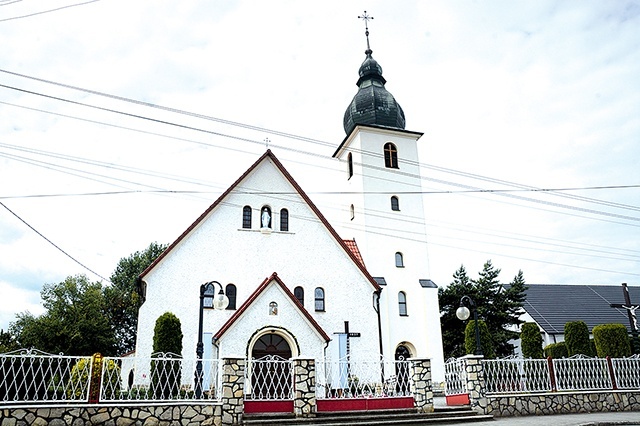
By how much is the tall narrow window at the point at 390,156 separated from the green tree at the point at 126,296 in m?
23.1

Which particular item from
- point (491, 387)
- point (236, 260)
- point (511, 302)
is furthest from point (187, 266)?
point (511, 302)

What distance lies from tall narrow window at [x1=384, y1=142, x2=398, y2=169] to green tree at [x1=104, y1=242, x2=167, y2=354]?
23112 mm

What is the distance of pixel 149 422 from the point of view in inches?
450

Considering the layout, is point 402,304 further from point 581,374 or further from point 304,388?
point 304,388

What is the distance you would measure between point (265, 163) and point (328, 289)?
597 cm

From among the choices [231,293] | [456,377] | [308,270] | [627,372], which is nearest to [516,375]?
[456,377]

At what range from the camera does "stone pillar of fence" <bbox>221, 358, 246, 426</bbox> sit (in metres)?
12.0

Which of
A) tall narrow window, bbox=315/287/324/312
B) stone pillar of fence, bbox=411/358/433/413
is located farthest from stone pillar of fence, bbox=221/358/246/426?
tall narrow window, bbox=315/287/324/312

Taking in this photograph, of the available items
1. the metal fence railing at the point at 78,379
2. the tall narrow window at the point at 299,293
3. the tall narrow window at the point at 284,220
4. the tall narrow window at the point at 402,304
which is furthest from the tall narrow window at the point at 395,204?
the metal fence railing at the point at 78,379

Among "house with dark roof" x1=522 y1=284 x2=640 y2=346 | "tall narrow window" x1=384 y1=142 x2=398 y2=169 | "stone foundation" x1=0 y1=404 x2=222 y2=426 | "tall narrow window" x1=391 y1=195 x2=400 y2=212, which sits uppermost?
"tall narrow window" x1=384 y1=142 x2=398 y2=169

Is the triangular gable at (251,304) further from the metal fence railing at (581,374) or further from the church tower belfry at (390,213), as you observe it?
the metal fence railing at (581,374)

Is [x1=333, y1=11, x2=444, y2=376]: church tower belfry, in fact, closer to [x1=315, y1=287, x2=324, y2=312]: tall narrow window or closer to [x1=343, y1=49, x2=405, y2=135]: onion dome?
[x1=343, y1=49, x2=405, y2=135]: onion dome

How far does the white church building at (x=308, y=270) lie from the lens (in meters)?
18.2

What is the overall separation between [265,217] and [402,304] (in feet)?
26.8
